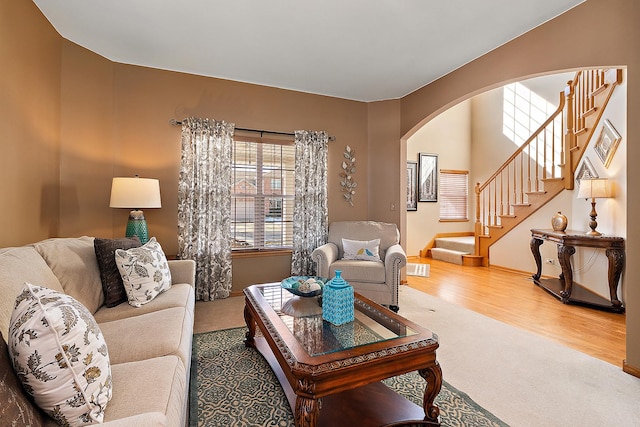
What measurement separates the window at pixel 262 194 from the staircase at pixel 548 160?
3.87 meters

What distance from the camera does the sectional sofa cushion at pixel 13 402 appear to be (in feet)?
2.46

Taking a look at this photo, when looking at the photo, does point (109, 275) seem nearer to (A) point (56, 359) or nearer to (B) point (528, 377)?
(A) point (56, 359)

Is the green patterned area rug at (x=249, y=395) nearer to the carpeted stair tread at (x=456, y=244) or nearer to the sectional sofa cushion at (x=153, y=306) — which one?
the sectional sofa cushion at (x=153, y=306)

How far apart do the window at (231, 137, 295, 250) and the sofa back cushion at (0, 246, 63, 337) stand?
7.65 feet

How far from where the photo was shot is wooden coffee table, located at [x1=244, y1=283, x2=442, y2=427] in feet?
4.33

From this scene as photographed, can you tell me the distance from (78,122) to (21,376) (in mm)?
3187

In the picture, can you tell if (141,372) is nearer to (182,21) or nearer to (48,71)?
(182,21)

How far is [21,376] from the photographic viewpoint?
2.85 feet

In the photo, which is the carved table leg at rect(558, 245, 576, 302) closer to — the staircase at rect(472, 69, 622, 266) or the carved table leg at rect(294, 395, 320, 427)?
the staircase at rect(472, 69, 622, 266)

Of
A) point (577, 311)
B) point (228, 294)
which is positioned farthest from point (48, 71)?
point (577, 311)

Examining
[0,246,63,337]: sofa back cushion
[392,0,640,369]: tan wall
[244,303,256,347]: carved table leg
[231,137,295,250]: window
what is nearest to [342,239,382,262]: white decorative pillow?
[231,137,295,250]: window

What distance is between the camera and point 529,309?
11.2ft

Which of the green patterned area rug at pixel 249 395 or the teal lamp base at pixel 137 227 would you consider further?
the teal lamp base at pixel 137 227

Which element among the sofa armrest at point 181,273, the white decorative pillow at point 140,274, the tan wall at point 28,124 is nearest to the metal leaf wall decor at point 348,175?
the sofa armrest at point 181,273
